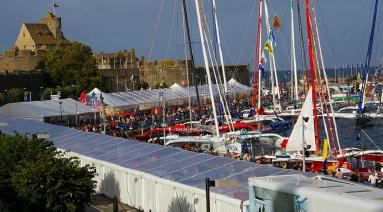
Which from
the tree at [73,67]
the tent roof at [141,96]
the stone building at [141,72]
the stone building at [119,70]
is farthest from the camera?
the stone building at [141,72]

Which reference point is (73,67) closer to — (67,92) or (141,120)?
(67,92)

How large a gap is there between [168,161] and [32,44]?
110251 mm

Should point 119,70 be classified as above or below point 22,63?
below

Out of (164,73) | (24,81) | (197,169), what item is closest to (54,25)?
(164,73)

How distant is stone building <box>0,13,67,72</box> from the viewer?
11319 cm

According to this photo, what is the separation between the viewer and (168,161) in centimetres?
2298

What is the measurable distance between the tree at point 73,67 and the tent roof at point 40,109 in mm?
33110

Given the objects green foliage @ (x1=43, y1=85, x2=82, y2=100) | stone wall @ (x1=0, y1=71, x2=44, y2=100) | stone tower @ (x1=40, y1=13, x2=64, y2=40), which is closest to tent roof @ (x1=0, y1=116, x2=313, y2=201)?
green foliage @ (x1=43, y1=85, x2=82, y2=100)

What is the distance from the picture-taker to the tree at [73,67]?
97.8m

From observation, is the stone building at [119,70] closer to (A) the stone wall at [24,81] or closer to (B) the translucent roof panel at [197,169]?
(A) the stone wall at [24,81]

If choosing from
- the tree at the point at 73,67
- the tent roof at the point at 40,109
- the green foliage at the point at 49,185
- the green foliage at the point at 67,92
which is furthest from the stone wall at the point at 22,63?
the green foliage at the point at 49,185

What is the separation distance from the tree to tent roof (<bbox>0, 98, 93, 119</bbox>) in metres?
33.1

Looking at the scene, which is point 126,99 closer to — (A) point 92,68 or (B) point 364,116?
(B) point 364,116

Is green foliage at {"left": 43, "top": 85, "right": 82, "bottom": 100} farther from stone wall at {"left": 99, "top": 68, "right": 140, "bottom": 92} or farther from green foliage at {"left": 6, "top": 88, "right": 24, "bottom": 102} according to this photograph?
stone wall at {"left": 99, "top": 68, "right": 140, "bottom": 92}
